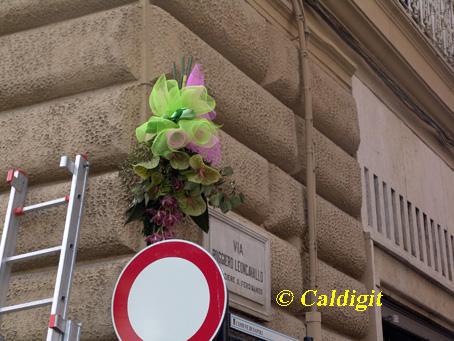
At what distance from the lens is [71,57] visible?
5.42 meters

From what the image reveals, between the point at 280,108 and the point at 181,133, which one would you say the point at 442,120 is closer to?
the point at 280,108

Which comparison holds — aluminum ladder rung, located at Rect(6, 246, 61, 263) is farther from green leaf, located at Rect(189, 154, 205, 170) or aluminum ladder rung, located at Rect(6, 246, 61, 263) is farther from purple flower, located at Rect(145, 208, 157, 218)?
green leaf, located at Rect(189, 154, 205, 170)

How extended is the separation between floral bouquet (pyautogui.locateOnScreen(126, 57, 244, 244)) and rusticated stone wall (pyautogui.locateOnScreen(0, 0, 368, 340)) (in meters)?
0.13

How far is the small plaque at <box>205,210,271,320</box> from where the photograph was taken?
5352mm

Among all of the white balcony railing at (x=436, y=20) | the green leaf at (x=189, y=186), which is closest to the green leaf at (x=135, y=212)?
the green leaf at (x=189, y=186)

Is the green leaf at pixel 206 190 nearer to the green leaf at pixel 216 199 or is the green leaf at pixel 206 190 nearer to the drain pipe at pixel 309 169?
the green leaf at pixel 216 199

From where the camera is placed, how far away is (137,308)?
4.04 m

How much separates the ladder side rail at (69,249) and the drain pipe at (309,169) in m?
2.02

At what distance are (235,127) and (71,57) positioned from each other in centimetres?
106

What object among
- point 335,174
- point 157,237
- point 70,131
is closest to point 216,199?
point 157,237

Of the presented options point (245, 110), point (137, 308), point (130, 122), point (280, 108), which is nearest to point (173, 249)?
point (137, 308)

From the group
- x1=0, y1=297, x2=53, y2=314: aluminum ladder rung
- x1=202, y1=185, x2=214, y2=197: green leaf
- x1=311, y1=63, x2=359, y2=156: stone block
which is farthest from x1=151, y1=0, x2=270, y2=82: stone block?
x1=0, y1=297, x2=53, y2=314: aluminum ladder rung

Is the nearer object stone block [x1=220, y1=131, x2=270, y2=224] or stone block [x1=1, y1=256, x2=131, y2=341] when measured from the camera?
stone block [x1=1, y1=256, x2=131, y2=341]

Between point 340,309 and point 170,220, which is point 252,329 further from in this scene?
point 340,309
